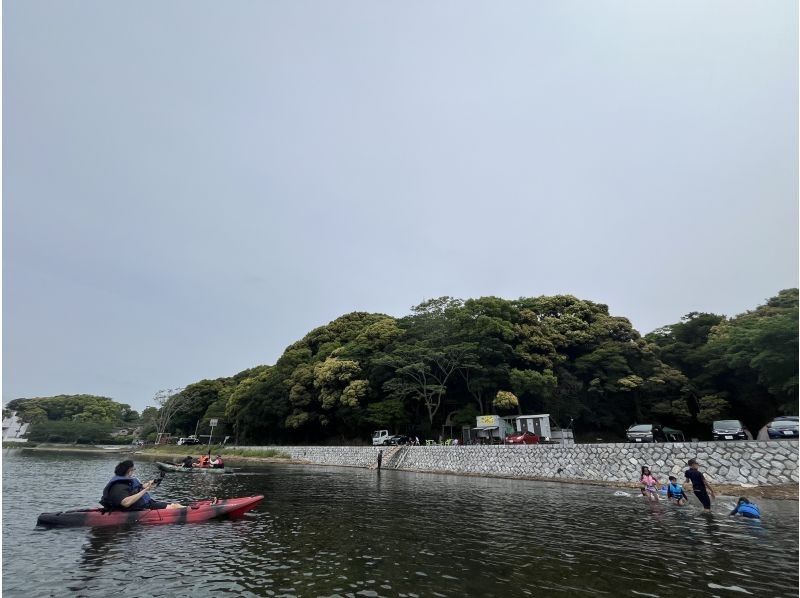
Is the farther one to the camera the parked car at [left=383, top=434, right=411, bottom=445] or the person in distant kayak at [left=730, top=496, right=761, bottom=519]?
the parked car at [left=383, top=434, right=411, bottom=445]

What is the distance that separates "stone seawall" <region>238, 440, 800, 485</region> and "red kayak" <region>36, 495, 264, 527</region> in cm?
1978

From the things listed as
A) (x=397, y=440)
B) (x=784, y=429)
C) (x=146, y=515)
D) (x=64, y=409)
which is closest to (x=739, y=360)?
(x=784, y=429)

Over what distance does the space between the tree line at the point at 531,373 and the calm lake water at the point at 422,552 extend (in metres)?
24.6

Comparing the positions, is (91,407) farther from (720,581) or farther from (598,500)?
(720,581)

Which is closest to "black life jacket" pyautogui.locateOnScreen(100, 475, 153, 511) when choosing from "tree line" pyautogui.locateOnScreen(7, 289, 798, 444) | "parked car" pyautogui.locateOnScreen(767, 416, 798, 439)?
"tree line" pyautogui.locateOnScreen(7, 289, 798, 444)

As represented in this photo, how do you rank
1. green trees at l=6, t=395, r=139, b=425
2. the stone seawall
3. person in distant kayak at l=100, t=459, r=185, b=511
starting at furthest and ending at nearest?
green trees at l=6, t=395, r=139, b=425, the stone seawall, person in distant kayak at l=100, t=459, r=185, b=511

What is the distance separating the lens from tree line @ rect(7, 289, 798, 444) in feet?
130

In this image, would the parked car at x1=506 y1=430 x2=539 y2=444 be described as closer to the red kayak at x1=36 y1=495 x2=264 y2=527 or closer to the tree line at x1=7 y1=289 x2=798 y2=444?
the tree line at x1=7 y1=289 x2=798 y2=444

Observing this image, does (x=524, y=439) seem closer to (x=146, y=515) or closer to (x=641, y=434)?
(x=641, y=434)

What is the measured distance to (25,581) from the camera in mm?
8094

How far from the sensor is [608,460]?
2439 cm

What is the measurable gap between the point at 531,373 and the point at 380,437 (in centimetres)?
1737

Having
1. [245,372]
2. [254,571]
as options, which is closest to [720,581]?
[254,571]

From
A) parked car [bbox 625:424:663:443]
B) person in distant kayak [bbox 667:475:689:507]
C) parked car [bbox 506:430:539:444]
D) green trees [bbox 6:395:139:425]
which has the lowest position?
person in distant kayak [bbox 667:475:689:507]
